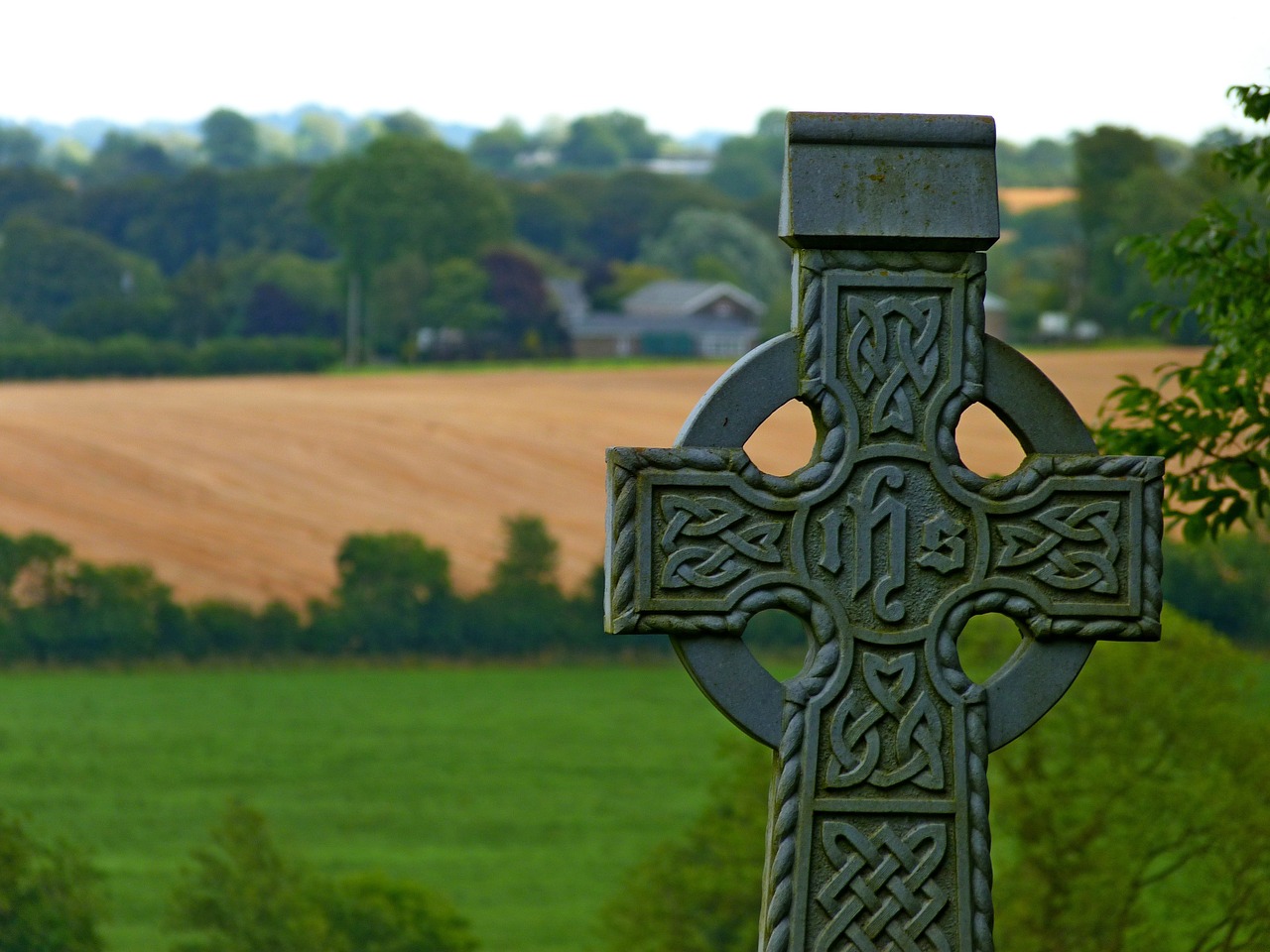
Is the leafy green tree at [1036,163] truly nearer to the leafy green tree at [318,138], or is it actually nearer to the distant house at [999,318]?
the distant house at [999,318]

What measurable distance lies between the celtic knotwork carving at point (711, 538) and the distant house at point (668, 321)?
67135mm

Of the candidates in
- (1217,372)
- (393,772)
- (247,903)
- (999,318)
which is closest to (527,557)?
(393,772)

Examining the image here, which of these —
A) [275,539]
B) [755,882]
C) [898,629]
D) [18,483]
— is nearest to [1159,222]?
[275,539]

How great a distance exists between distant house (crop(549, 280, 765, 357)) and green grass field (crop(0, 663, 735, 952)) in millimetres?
29324

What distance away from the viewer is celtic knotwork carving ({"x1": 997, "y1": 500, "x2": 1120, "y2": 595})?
462 cm

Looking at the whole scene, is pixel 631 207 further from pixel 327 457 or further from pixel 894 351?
pixel 894 351

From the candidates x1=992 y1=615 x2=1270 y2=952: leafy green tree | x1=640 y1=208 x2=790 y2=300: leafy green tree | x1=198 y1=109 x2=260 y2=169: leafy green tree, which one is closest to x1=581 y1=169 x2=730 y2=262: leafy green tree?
x1=640 y1=208 x2=790 y2=300: leafy green tree

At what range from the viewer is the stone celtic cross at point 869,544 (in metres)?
4.43

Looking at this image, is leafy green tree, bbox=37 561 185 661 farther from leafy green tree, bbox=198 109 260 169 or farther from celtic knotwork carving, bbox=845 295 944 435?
leafy green tree, bbox=198 109 260 169

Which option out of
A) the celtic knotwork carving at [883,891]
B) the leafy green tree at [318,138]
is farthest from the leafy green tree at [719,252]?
the celtic knotwork carving at [883,891]

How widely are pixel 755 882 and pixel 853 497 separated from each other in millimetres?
18079

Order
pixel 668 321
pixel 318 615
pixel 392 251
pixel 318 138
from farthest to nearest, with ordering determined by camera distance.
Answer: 1. pixel 318 138
2. pixel 668 321
3. pixel 392 251
4. pixel 318 615

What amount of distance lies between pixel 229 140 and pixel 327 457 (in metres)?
58.9

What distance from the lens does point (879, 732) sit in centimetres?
455
